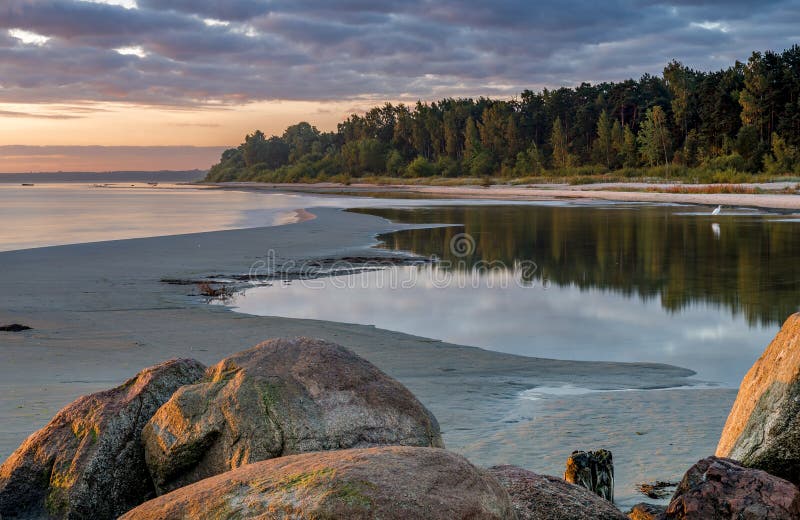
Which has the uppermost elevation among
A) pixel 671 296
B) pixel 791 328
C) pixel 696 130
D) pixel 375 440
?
pixel 696 130

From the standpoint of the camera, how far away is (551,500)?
446cm

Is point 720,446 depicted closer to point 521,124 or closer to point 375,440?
point 375,440

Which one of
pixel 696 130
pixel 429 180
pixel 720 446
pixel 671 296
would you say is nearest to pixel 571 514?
pixel 720 446

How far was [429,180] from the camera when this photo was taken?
12631 centimetres

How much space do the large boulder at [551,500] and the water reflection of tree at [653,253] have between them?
11.3 meters

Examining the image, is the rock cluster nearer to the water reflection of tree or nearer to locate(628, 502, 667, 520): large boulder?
locate(628, 502, 667, 520): large boulder

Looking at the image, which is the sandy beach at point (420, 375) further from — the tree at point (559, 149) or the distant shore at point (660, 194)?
the tree at point (559, 149)

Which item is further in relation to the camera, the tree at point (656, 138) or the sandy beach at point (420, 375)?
the tree at point (656, 138)

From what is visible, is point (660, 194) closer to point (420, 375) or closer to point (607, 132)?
point (607, 132)

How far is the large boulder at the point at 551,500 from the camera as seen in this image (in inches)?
173

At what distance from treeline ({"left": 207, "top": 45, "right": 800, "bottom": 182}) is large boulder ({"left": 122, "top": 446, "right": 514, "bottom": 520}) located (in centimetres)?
6980

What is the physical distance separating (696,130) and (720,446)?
101 m

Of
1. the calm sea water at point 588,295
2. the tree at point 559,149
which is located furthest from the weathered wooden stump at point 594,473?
the tree at point 559,149

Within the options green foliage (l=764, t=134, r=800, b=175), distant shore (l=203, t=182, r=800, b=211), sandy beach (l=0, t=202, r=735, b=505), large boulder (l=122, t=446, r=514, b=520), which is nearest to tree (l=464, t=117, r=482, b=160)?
distant shore (l=203, t=182, r=800, b=211)
